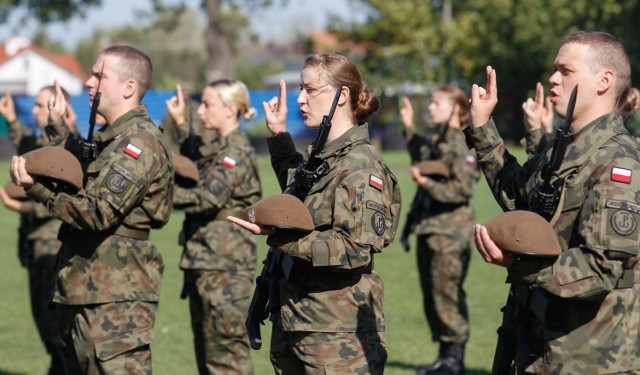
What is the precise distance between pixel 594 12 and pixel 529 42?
314 centimetres

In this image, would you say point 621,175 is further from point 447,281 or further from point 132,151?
point 447,281

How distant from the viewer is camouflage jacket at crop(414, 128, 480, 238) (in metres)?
8.95

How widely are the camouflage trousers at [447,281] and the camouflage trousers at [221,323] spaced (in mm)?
2100

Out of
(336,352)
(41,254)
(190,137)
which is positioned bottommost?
(336,352)

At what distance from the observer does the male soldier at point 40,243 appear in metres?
8.34

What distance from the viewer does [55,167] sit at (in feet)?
17.9

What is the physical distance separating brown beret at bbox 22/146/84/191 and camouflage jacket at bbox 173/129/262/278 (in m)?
1.88

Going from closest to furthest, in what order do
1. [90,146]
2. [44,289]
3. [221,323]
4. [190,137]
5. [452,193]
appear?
[90,146] → [221,323] → [190,137] → [44,289] → [452,193]

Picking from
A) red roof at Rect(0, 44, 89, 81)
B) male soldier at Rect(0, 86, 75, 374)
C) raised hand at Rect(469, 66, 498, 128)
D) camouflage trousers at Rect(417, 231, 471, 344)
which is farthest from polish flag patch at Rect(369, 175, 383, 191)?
red roof at Rect(0, 44, 89, 81)

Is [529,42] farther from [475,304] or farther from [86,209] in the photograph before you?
[86,209]

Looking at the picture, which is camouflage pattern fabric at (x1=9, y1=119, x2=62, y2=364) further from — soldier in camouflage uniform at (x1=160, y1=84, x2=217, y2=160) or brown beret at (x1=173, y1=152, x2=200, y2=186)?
brown beret at (x1=173, y1=152, x2=200, y2=186)

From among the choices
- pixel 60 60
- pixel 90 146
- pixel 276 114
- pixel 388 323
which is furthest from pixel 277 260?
pixel 60 60

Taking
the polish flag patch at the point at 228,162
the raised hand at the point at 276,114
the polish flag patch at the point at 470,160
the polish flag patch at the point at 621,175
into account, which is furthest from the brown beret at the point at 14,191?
the polish flag patch at the point at 621,175

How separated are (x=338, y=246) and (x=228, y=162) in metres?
3.04
